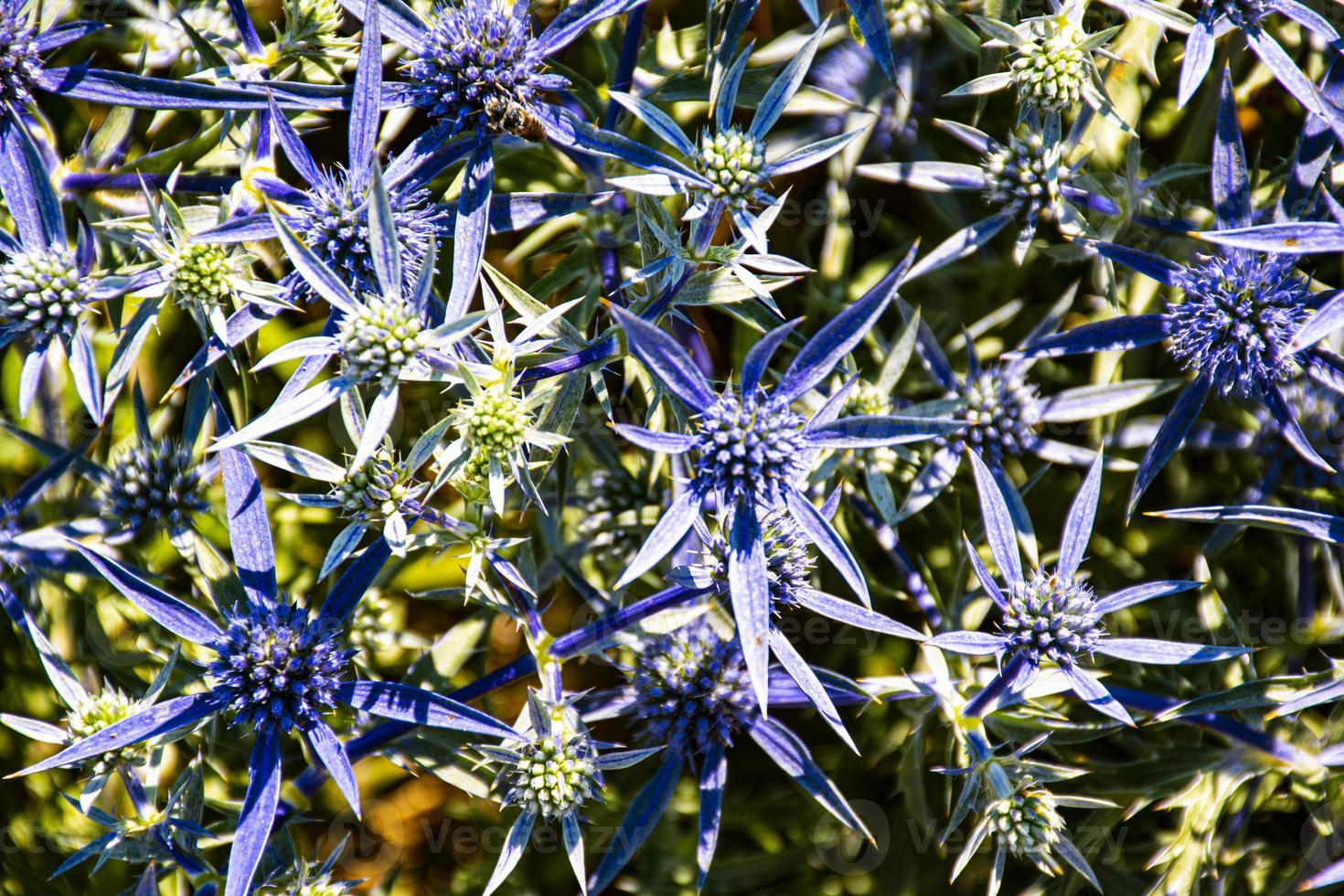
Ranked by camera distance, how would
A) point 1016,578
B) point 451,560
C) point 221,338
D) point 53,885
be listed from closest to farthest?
point 221,338 → point 1016,578 → point 53,885 → point 451,560

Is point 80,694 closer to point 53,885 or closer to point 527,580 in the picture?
point 53,885

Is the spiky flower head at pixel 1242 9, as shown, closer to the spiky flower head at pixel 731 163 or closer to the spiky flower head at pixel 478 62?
the spiky flower head at pixel 731 163

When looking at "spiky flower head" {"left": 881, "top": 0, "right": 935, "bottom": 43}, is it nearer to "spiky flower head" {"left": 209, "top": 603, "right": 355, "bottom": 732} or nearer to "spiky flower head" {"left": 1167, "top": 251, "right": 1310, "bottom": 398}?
"spiky flower head" {"left": 1167, "top": 251, "right": 1310, "bottom": 398}

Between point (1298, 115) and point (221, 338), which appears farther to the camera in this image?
point (1298, 115)

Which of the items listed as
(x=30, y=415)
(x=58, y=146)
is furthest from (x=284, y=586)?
(x=58, y=146)

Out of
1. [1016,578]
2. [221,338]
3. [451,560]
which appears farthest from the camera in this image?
[451,560]

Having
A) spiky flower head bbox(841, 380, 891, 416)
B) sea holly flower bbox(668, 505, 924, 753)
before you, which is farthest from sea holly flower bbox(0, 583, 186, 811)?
spiky flower head bbox(841, 380, 891, 416)
